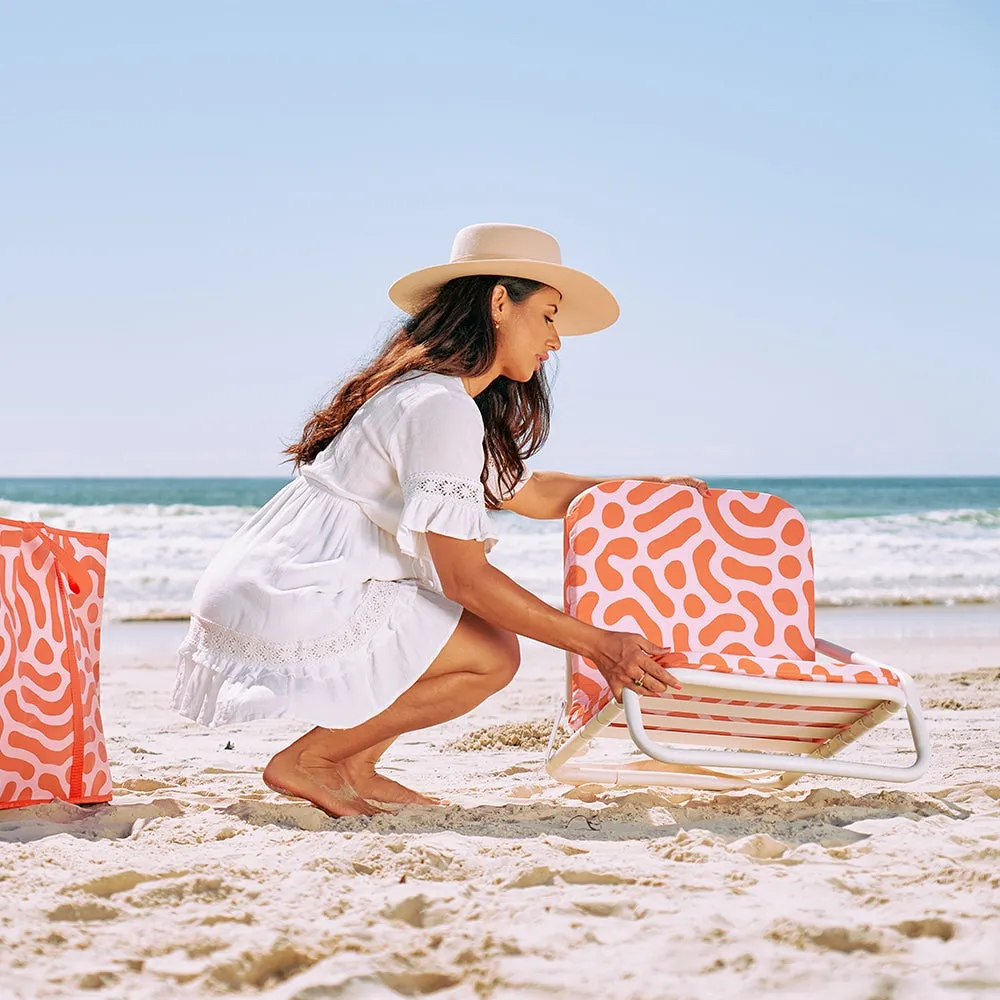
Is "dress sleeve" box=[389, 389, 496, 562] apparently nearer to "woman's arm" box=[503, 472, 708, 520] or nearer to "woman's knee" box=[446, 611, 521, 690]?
"woman's knee" box=[446, 611, 521, 690]

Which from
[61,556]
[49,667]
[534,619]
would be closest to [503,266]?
[534,619]

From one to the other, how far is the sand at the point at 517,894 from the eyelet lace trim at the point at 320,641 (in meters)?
0.34

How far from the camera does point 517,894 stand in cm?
184

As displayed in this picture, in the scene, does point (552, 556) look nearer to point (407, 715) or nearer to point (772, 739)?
point (772, 739)

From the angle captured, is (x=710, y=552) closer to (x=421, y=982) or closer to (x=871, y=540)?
(x=421, y=982)

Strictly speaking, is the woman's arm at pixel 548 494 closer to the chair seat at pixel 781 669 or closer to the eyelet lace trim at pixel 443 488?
the eyelet lace trim at pixel 443 488

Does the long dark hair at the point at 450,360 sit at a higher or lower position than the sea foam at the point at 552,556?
higher

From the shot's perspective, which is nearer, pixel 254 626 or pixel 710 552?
pixel 254 626

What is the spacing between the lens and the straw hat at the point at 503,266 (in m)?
2.69

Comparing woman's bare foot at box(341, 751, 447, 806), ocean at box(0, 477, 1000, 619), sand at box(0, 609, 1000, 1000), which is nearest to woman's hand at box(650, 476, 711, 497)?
sand at box(0, 609, 1000, 1000)

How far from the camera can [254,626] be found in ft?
8.29

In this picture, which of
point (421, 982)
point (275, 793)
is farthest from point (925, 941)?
point (275, 793)

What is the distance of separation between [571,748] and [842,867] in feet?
2.75

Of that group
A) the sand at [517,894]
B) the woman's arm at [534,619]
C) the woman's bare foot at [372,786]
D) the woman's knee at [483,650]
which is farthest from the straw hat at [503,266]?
the sand at [517,894]
